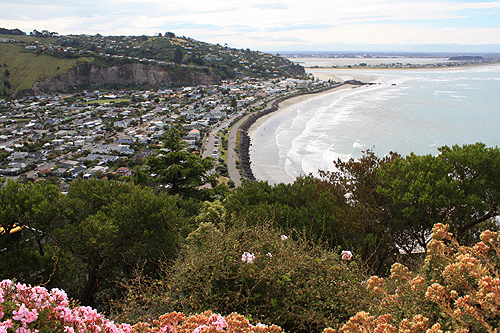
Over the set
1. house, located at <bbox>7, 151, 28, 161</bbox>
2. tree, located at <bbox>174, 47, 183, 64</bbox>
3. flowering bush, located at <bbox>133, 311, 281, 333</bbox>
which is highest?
tree, located at <bbox>174, 47, 183, 64</bbox>

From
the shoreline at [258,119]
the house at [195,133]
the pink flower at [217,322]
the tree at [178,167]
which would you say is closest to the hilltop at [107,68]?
the shoreline at [258,119]

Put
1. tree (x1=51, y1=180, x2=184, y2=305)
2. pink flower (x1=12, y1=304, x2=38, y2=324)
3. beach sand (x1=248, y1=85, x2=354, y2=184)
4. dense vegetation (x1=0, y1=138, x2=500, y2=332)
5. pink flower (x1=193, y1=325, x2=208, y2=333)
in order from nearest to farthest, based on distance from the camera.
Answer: pink flower (x1=12, y1=304, x2=38, y2=324)
pink flower (x1=193, y1=325, x2=208, y2=333)
dense vegetation (x1=0, y1=138, x2=500, y2=332)
tree (x1=51, y1=180, x2=184, y2=305)
beach sand (x1=248, y1=85, x2=354, y2=184)

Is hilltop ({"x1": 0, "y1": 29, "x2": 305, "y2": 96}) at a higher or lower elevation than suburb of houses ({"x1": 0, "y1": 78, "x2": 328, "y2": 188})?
higher

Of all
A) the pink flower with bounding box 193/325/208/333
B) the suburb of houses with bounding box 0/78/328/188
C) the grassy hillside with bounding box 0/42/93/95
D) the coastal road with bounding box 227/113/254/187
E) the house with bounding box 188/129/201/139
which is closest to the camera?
the pink flower with bounding box 193/325/208/333

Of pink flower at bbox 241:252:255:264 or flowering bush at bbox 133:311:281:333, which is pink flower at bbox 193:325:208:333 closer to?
flowering bush at bbox 133:311:281:333

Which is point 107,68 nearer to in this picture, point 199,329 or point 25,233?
point 25,233

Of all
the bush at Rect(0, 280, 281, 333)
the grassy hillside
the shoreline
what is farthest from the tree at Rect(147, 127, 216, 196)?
the grassy hillside

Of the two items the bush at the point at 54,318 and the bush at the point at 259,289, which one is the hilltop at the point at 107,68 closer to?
the bush at the point at 259,289

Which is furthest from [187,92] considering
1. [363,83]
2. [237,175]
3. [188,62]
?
[237,175]
